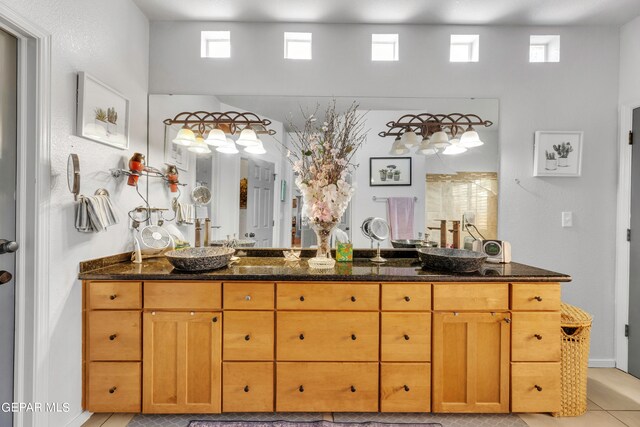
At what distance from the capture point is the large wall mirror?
96.4 inches

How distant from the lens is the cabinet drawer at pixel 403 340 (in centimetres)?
183

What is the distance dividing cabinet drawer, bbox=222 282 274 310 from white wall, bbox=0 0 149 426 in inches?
32.9

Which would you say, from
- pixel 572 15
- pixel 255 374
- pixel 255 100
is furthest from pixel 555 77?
pixel 255 374

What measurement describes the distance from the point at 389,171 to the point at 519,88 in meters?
1.23

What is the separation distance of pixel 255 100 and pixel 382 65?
1.03 meters

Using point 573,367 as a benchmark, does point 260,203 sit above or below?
above

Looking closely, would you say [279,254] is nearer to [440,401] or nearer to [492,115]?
[440,401]

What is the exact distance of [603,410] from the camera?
203 cm

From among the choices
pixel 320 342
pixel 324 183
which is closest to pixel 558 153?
pixel 324 183

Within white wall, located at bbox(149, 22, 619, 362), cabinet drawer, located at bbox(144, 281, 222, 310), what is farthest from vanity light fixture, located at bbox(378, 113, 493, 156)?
cabinet drawer, located at bbox(144, 281, 222, 310)

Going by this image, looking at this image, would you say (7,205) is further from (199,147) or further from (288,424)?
(288,424)

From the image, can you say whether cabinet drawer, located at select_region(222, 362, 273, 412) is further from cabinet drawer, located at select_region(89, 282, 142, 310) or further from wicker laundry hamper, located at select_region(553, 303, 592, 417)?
wicker laundry hamper, located at select_region(553, 303, 592, 417)

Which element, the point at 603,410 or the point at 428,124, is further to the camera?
the point at 428,124

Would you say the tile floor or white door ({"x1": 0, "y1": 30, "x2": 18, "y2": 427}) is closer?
white door ({"x1": 0, "y1": 30, "x2": 18, "y2": 427})
